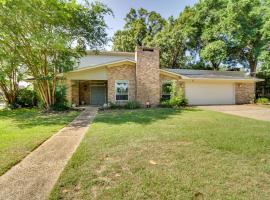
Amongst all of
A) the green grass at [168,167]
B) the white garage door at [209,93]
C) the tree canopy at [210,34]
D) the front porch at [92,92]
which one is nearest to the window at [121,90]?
A: the front porch at [92,92]

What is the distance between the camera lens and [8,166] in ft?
13.4

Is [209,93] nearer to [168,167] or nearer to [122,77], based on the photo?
[122,77]

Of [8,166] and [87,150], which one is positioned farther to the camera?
[87,150]

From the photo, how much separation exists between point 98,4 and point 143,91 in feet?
23.7

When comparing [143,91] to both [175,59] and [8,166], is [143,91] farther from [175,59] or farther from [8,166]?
[175,59]

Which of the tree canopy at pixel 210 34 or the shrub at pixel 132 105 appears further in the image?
the tree canopy at pixel 210 34

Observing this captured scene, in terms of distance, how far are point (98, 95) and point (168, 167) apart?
16388mm

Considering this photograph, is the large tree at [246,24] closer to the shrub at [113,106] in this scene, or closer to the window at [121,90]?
the window at [121,90]

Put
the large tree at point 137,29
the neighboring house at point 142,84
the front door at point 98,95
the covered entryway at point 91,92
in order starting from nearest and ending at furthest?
1. the neighboring house at point 142,84
2. the covered entryway at point 91,92
3. the front door at point 98,95
4. the large tree at point 137,29

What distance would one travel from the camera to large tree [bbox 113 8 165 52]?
3181 centimetres

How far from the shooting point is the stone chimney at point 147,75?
55.3 ft

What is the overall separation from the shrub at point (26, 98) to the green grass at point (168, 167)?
1344 centimetres

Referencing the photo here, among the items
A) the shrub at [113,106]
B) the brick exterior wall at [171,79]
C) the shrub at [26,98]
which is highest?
the brick exterior wall at [171,79]

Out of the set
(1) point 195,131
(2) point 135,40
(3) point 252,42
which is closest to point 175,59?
(2) point 135,40
